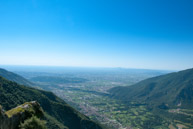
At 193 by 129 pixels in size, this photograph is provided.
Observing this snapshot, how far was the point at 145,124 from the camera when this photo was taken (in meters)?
160

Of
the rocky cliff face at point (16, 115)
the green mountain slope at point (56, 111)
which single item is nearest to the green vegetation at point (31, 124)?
the rocky cliff face at point (16, 115)

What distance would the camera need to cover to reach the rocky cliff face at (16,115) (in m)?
17.6

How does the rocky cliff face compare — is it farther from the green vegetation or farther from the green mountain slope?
the green mountain slope

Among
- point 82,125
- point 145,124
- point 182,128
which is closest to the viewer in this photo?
point 82,125

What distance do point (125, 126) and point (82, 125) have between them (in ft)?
254

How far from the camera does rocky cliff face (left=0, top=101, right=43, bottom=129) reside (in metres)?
17.6

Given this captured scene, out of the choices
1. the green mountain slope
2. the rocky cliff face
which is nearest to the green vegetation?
the rocky cliff face

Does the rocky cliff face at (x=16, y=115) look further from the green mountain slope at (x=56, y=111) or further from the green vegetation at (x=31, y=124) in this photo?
the green mountain slope at (x=56, y=111)

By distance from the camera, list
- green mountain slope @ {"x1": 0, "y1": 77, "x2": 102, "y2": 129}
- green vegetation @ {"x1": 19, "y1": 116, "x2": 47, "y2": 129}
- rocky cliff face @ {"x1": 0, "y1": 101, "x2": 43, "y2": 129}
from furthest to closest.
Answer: green mountain slope @ {"x1": 0, "y1": 77, "x2": 102, "y2": 129} < green vegetation @ {"x1": 19, "y1": 116, "x2": 47, "y2": 129} < rocky cliff face @ {"x1": 0, "y1": 101, "x2": 43, "y2": 129}

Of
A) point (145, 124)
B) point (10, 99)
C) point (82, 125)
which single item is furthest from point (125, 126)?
point (10, 99)

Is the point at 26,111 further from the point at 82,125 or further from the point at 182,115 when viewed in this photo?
the point at 182,115

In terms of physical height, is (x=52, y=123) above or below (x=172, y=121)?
above

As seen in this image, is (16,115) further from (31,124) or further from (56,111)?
(56,111)

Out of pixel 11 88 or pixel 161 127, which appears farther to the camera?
pixel 161 127
